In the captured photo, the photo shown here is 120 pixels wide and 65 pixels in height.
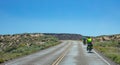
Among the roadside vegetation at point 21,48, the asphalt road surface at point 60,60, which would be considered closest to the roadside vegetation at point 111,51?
the asphalt road surface at point 60,60

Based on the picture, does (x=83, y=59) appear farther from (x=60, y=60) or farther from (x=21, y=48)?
(x=21, y=48)

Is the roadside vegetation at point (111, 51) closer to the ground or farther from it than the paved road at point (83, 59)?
farther from it

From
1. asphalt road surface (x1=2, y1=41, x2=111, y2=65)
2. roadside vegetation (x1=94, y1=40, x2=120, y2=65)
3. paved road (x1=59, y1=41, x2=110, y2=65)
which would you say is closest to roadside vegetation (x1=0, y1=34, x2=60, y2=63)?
asphalt road surface (x1=2, y1=41, x2=111, y2=65)

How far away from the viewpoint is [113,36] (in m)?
132

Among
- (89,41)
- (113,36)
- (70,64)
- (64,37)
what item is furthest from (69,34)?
(70,64)

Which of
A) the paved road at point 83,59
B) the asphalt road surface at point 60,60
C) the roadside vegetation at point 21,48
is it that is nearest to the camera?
the asphalt road surface at point 60,60

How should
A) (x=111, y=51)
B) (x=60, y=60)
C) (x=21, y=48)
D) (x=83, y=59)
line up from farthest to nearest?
(x=21, y=48)
(x=111, y=51)
(x=83, y=59)
(x=60, y=60)

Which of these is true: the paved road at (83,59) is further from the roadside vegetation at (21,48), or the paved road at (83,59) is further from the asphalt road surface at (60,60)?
the roadside vegetation at (21,48)

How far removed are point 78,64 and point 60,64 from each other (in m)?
1.51

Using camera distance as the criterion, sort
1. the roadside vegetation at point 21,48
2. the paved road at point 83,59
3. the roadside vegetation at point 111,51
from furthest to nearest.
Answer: the roadside vegetation at point 21,48 → the roadside vegetation at point 111,51 → the paved road at point 83,59

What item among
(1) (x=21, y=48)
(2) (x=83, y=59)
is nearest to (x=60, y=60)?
(2) (x=83, y=59)

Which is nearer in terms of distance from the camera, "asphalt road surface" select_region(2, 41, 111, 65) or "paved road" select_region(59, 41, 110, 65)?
"asphalt road surface" select_region(2, 41, 111, 65)

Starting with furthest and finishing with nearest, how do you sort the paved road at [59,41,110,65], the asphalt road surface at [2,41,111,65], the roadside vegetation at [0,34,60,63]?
the roadside vegetation at [0,34,60,63] → the paved road at [59,41,110,65] → the asphalt road surface at [2,41,111,65]

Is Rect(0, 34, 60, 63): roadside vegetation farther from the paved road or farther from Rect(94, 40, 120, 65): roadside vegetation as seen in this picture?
Rect(94, 40, 120, 65): roadside vegetation
